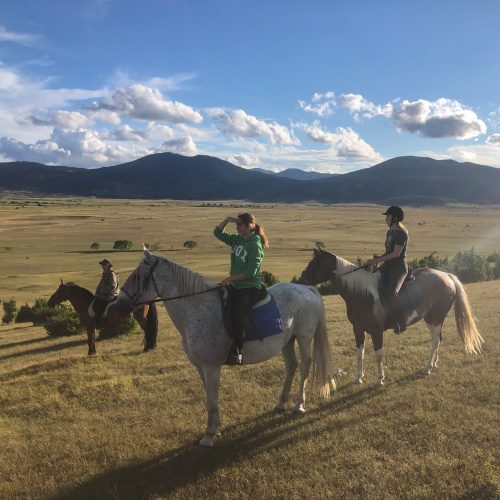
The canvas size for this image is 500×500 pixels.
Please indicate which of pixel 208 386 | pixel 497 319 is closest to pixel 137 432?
pixel 208 386

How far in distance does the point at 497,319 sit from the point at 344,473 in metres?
12.1

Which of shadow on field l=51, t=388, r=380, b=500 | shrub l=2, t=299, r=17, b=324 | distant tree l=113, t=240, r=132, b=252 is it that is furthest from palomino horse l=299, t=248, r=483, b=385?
distant tree l=113, t=240, r=132, b=252

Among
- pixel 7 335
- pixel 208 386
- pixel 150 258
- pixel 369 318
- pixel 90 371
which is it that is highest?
pixel 150 258

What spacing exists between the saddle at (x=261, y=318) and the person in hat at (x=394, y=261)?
2561 mm

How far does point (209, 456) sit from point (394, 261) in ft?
18.4

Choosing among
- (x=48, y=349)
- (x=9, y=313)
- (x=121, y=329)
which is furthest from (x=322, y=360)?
(x=9, y=313)

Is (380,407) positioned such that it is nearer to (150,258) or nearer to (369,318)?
(369,318)

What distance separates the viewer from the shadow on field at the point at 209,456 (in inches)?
251

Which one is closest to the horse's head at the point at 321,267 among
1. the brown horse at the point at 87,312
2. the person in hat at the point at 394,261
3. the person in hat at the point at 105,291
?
the person in hat at the point at 394,261

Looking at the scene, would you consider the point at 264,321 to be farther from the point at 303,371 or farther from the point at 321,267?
the point at 321,267

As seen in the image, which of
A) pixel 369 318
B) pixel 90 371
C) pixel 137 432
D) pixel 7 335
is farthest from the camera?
pixel 7 335

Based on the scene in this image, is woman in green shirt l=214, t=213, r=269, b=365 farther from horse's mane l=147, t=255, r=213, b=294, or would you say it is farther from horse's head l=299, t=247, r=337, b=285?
horse's head l=299, t=247, r=337, b=285

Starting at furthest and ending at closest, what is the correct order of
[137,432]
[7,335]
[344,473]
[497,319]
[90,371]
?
[7,335] → [497,319] → [90,371] → [137,432] → [344,473]

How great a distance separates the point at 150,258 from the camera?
712 cm
